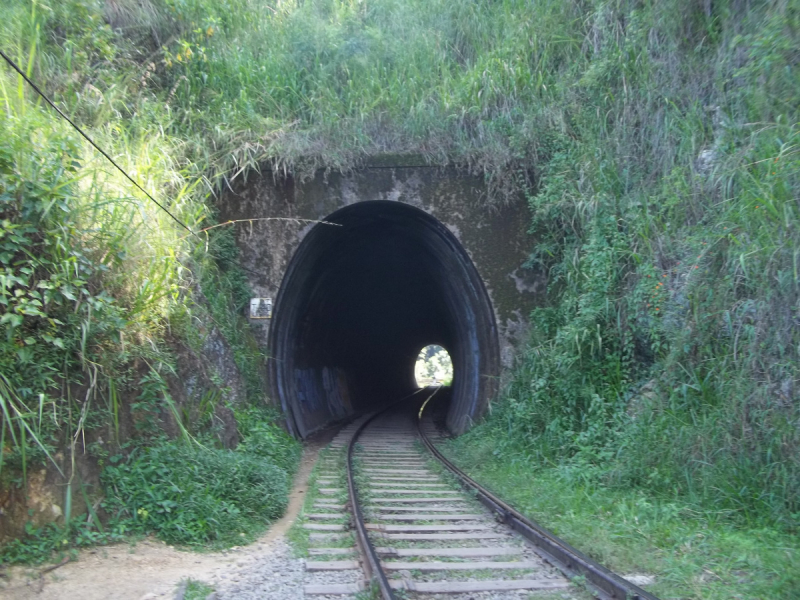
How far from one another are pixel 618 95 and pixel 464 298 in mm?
Answer: 4062

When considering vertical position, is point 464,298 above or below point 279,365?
above

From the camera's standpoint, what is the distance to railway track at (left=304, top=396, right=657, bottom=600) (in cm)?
→ 413

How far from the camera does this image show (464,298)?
36.7 ft

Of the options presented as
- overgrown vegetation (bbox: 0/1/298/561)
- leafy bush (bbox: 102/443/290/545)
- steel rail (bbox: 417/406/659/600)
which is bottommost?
steel rail (bbox: 417/406/659/600)

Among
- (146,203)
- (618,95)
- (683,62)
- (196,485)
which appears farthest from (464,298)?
(196,485)

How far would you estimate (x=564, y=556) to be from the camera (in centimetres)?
459

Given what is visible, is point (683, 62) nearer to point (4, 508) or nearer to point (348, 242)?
point (348, 242)

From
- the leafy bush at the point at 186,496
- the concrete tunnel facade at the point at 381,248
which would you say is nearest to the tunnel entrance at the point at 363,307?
the concrete tunnel facade at the point at 381,248

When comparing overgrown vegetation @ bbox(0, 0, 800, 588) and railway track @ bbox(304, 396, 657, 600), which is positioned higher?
overgrown vegetation @ bbox(0, 0, 800, 588)

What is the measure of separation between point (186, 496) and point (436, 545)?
2.05 metres

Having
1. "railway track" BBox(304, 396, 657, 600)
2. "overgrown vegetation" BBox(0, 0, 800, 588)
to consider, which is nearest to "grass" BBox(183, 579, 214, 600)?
"railway track" BBox(304, 396, 657, 600)

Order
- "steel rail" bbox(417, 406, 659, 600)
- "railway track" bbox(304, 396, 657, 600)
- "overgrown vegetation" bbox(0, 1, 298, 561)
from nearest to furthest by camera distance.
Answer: "steel rail" bbox(417, 406, 659, 600)
"railway track" bbox(304, 396, 657, 600)
"overgrown vegetation" bbox(0, 1, 298, 561)

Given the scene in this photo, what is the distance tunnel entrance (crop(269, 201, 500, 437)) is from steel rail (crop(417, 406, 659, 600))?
152 inches

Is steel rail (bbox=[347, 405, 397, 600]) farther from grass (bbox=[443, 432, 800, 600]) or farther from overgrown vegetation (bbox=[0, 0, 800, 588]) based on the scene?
overgrown vegetation (bbox=[0, 0, 800, 588])
